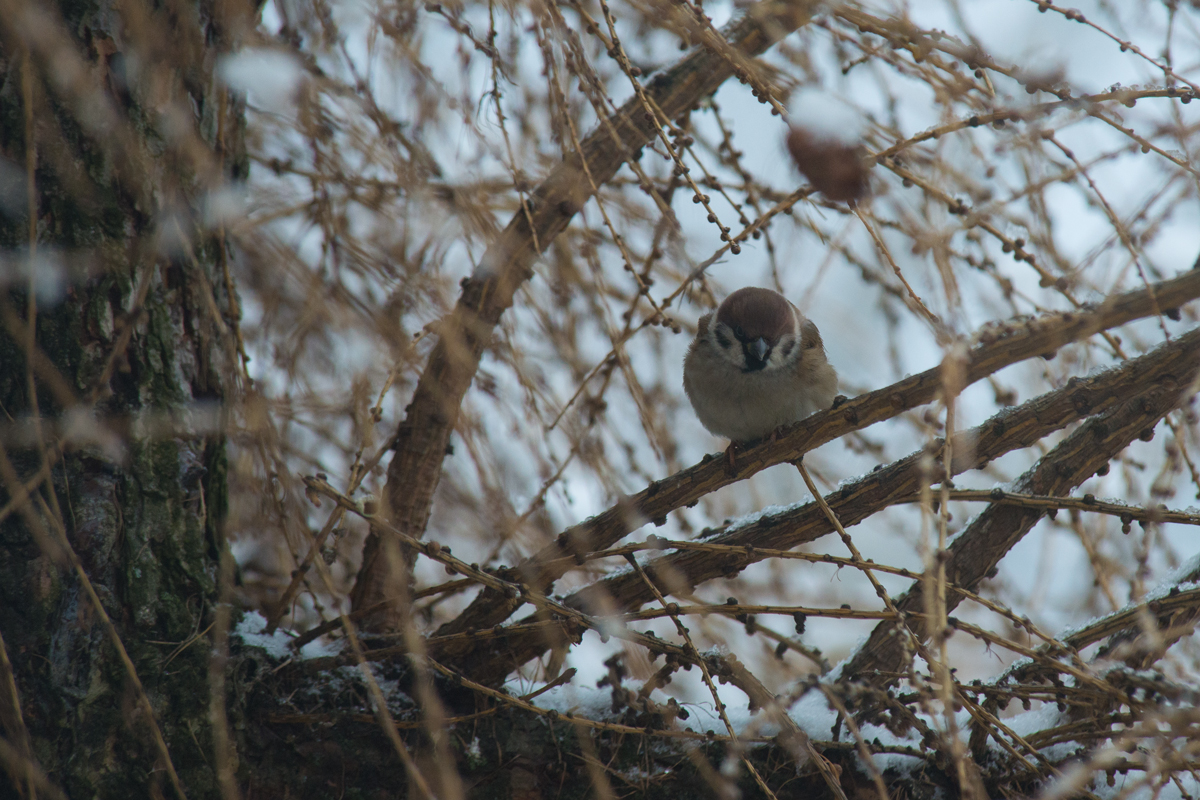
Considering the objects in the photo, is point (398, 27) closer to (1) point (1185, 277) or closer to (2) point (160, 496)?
(2) point (160, 496)

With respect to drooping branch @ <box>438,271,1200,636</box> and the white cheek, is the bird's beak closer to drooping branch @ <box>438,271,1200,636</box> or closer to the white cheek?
the white cheek

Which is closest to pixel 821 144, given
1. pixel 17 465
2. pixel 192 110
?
pixel 192 110

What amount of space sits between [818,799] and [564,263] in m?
1.31

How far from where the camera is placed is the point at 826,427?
1685 millimetres

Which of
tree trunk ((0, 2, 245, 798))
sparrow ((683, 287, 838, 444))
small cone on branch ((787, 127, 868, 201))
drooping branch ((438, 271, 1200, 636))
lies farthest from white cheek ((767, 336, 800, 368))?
tree trunk ((0, 2, 245, 798))

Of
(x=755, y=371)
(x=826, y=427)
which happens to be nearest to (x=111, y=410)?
(x=826, y=427)

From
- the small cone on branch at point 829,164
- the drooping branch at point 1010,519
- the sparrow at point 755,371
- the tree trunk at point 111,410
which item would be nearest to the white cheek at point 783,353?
the sparrow at point 755,371

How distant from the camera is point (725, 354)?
8.80ft

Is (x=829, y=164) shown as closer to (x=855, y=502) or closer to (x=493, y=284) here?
(x=855, y=502)

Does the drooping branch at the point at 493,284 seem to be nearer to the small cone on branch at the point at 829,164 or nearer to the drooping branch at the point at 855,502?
the drooping branch at the point at 855,502

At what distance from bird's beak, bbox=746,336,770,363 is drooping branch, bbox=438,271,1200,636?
0.72 meters

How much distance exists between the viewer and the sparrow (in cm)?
255

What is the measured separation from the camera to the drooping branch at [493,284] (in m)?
1.98

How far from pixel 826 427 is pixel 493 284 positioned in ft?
2.62
